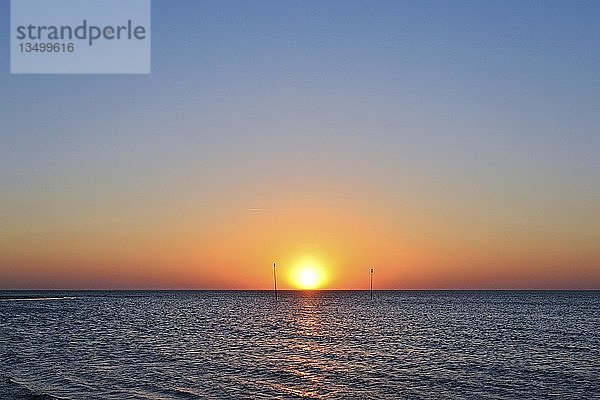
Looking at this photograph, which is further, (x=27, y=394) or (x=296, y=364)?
(x=296, y=364)

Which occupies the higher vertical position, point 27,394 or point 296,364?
point 27,394

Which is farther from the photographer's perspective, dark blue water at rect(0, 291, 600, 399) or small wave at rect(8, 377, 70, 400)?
dark blue water at rect(0, 291, 600, 399)

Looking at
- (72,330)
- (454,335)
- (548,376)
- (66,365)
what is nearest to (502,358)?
(548,376)

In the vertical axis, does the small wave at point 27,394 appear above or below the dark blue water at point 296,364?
above

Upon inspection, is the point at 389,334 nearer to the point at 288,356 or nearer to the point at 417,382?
the point at 288,356

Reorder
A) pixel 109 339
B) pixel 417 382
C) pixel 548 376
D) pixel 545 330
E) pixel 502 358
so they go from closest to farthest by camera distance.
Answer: pixel 417 382 < pixel 548 376 < pixel 502 358 < pixel 109 339 < pixel 545 330

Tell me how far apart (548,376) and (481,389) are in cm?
776

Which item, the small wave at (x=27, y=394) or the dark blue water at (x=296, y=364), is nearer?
the small wave at (x=27, y=394)

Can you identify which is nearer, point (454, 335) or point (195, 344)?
point (195, 344)

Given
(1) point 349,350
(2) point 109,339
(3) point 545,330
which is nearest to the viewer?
(1) point 349,350

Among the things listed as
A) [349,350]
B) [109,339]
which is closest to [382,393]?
[349,350]

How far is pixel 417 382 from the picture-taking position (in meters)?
40.6

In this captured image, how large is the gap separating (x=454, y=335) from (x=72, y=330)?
150ft

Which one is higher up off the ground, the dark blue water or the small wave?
the small wave
